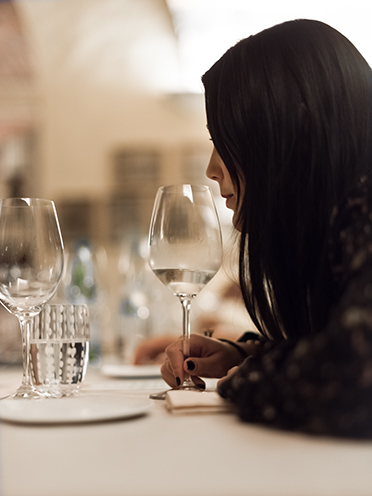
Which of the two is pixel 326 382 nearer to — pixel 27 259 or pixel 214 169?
pixel 27 259

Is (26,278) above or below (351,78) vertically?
below

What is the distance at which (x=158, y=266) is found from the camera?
728mm

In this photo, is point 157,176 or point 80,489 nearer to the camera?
point 80,489

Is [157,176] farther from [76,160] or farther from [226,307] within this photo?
[226,307]

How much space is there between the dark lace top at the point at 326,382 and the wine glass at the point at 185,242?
243 mm

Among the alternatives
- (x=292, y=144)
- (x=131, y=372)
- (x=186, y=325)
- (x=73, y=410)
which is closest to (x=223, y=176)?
(x=292, y=144)

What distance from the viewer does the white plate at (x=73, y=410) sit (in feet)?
1.58

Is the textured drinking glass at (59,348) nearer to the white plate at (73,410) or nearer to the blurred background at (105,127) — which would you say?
the white plate at (73,410)

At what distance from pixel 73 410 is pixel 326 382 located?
0.22 m

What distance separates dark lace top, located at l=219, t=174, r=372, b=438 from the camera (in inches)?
16.2

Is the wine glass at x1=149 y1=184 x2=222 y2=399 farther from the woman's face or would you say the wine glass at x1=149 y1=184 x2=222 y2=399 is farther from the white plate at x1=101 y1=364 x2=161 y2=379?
the white plate at x1=101 y1=364 x2=161 y2=379

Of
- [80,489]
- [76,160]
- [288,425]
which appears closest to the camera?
[80,489]

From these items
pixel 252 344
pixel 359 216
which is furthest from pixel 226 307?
pixel 359 216

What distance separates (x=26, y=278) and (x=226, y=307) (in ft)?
13.5
